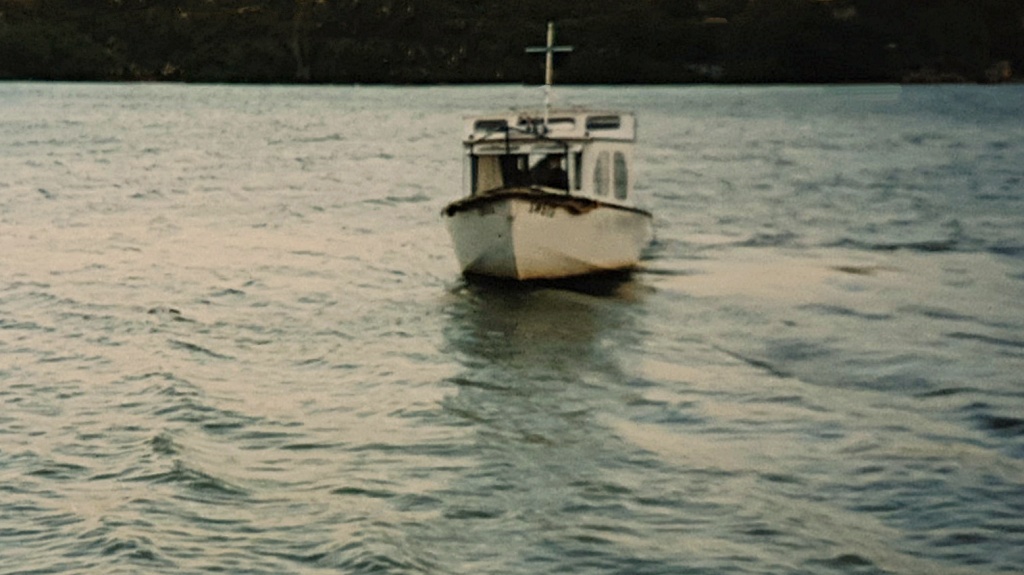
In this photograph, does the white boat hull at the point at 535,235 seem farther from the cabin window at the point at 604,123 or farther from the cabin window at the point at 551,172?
the cabin window at the point at 604,123

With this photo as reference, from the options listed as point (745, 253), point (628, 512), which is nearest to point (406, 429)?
point (628, 512)

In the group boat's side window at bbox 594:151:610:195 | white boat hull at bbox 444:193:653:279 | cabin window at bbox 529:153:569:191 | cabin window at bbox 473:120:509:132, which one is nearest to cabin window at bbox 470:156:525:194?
cabin window at bbox 529:153:569:191

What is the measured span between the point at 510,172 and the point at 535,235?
115 inches

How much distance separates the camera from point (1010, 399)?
64.8ft

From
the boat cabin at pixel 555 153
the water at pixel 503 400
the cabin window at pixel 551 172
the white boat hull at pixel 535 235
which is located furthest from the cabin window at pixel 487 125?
the water at pixel 503 400

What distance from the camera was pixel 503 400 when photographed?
20.0 metres

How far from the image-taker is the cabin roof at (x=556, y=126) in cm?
2906

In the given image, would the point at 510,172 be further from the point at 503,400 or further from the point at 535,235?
the point at 503,400

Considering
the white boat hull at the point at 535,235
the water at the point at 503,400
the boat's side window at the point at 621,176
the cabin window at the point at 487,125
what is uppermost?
the cabin window at the point at 487,125

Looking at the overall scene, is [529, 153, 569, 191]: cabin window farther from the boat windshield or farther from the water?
the water

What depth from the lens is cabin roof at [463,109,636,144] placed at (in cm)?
2906

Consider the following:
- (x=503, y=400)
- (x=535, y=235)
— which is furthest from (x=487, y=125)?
(x=503, y=400)

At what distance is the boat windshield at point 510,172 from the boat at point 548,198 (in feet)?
0.06

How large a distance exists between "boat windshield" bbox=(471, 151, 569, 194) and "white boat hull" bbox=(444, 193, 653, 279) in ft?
4.47
